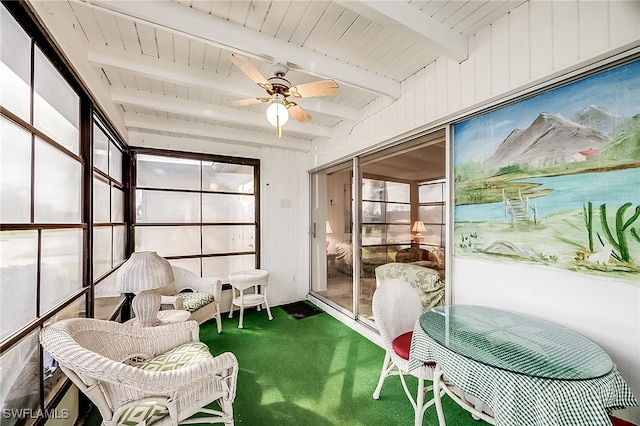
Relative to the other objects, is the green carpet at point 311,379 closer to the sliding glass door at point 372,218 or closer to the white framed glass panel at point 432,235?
the sliding glass door at point 372,218

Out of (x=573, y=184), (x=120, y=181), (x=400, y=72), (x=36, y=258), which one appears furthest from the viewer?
(x=120, y=181)

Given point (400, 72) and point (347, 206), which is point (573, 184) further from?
point (347, 206)

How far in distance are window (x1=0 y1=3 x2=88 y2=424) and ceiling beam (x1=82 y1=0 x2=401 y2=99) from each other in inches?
21.0

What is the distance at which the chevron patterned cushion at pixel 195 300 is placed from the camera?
2.87 meters

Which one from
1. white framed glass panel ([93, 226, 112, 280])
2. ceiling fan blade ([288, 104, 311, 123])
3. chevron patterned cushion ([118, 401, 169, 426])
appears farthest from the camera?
ceiling fan blade ([288, 104, 311, 123])

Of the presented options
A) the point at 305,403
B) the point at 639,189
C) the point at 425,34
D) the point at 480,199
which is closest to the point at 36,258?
the point at 305,403

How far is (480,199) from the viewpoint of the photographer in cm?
197

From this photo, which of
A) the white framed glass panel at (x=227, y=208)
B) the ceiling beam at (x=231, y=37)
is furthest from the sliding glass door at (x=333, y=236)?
the ceiling beam at (x=231, y=37)

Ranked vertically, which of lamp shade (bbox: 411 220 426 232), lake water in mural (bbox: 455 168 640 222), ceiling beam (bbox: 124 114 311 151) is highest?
ceiling beam (bbox: 124 114 311 151)

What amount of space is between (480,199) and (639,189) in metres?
0.78

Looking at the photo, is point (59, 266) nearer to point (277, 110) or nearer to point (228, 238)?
point (277, 110)

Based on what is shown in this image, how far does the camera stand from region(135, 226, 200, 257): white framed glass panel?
356 centimetres

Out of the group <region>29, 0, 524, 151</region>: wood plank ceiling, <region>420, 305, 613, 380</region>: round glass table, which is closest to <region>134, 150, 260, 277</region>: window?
<region>29, 0, 524, 151</region>: wood plank ceiling

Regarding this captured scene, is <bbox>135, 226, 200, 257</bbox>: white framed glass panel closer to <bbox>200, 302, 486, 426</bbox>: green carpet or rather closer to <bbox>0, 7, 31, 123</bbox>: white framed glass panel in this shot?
<bbox>200, 302, 486, 426</bbox>: green carpet
